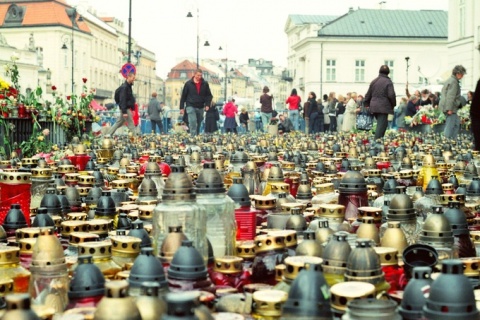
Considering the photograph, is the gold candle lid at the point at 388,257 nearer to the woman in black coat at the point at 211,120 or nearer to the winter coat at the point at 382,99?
the winter coat at the point at 382,99

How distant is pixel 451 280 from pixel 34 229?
1725mm

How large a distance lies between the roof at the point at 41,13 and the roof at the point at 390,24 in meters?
27.7

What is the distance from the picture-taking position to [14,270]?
276 centimetres

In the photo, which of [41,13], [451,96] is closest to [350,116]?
[451,96]

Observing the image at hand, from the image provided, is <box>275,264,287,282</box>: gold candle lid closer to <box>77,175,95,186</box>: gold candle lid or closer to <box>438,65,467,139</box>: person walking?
<box>77,175,95,186</box>: gold candle lid

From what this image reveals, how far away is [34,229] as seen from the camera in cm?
320

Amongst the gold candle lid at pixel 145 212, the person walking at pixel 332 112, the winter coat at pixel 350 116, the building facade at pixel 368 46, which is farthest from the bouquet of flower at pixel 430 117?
the building facade at pixel 368 46

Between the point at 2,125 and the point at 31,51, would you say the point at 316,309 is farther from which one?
the point at 31,51

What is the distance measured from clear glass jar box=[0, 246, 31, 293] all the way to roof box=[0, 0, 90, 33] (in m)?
93.4

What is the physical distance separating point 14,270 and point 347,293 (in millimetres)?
1137

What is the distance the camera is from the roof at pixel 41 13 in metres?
93.9

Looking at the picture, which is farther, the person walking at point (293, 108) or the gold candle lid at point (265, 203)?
the person walking at point (293, 108)

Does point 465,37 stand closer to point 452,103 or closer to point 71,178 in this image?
point 452,103

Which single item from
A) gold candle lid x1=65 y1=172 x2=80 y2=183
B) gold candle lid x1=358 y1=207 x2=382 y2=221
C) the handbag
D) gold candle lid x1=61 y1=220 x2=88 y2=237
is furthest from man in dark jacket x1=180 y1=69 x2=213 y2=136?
gold candle lid x1=61 y1=220 x2=88 y2=237
